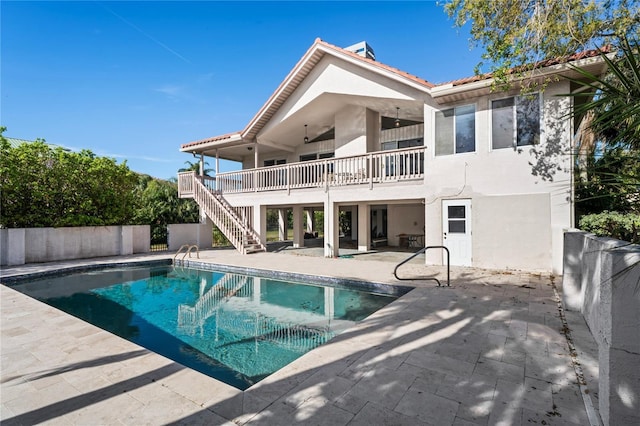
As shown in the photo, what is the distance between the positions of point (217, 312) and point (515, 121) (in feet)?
33.4

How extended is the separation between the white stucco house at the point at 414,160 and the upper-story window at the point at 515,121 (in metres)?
0.03

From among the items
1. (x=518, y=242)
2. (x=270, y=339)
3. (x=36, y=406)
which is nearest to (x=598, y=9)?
(x=518, y=242)

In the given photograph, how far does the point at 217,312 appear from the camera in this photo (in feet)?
23.7

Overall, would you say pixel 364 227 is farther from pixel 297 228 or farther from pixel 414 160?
pixel 414 160

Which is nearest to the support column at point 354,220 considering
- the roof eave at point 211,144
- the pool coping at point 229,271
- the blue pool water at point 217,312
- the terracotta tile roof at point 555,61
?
the roof eave at point 211,144

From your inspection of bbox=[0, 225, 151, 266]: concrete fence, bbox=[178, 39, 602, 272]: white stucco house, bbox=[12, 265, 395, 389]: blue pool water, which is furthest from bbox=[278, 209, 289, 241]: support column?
bbox=[12, 265, 395, 389]: blue pool water

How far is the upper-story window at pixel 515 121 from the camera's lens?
8891 mm

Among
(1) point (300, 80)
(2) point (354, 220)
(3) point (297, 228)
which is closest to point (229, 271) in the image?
(3) point (297, 228)

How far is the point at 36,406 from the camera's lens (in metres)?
2.84

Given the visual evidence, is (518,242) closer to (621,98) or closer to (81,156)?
(621,98)

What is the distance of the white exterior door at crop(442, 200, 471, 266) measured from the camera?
388 inches

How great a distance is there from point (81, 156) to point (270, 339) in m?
13.6

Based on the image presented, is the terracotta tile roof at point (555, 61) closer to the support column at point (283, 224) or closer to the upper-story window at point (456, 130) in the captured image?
the upper-story window at point (456, 130)

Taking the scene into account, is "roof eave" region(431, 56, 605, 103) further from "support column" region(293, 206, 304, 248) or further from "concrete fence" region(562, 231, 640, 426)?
"support column" region(293, 206, 304, 248)
